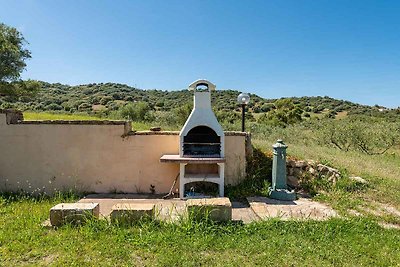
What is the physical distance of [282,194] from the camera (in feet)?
22.9

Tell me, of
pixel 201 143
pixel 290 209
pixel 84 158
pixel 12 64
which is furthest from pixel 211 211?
pixel 12 64

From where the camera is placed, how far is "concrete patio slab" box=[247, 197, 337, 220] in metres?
5.70

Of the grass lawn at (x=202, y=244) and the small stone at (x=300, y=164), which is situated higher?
→ the small stone at (x=300, y=164)

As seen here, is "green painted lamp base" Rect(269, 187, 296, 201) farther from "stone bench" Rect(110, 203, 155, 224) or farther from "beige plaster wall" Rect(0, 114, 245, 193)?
"stone bench" Rect(110, 203, 155, 224)

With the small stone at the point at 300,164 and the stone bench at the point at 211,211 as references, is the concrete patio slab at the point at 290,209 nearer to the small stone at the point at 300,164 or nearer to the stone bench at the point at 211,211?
the stone bench at the point at 211,211

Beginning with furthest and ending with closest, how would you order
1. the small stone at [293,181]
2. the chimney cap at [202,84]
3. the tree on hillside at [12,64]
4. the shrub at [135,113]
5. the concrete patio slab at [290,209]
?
the shrub at [135,113] → the tree on hillside at [12,64] → the small stone at [293,181] → the chimney cap at [202,84] → the concrete patio slab at [290,209]

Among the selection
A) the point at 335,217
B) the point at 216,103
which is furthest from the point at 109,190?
the point at 216,103

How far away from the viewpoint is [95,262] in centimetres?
389

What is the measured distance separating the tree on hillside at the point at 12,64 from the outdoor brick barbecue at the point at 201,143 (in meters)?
14.4

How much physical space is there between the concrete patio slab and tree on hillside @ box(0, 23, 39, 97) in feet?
54.4

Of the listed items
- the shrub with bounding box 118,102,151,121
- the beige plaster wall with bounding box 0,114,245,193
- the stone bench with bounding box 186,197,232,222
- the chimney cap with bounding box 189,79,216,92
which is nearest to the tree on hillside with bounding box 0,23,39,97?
the shrub with bounding box 118,102,151,121

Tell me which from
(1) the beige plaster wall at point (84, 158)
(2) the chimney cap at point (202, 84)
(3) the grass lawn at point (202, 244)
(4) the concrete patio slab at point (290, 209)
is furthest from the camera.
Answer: (1) the beige plaster wall at point (84, 158)

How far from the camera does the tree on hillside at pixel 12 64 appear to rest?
16344mm

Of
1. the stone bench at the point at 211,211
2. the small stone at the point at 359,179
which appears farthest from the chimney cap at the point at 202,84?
the small stone at the point at 359,179
